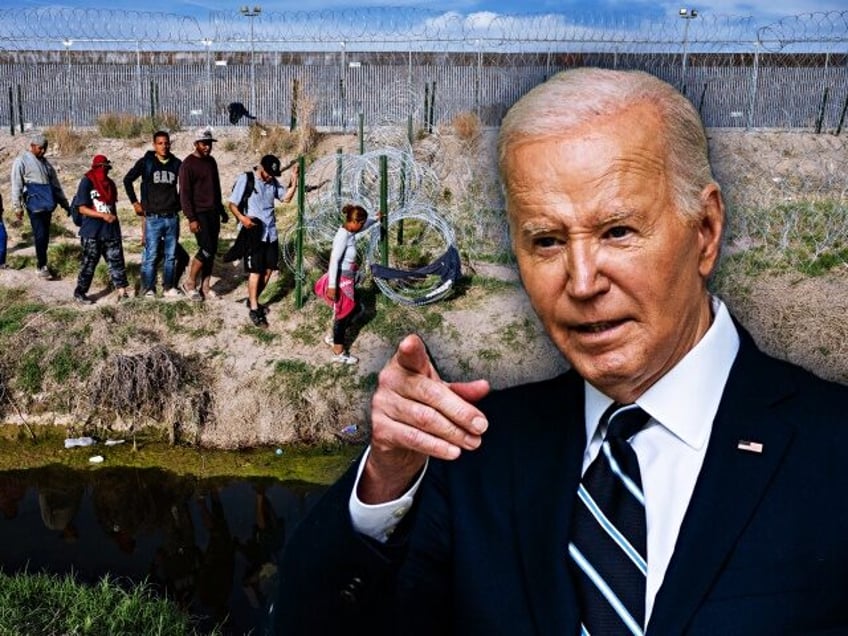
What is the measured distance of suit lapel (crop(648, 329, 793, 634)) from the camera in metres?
1.35

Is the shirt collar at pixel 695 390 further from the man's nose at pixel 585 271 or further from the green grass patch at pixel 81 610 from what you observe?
the green grass patch at pixel 81 610

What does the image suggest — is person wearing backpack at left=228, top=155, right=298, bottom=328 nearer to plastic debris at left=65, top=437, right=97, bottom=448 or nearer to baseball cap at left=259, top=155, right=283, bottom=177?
baseball cap at left=259, top=155, right=283, bottom=177

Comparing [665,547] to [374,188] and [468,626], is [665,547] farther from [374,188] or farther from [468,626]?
[374,188]

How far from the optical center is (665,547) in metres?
1.47

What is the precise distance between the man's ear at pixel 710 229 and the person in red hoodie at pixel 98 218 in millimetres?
9744

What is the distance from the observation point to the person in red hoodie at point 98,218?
10641 mm

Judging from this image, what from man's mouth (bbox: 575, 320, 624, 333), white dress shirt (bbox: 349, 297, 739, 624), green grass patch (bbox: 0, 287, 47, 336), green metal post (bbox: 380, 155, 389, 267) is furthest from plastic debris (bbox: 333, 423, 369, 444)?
green grass patch (bbox: 0, 287, 47, 336)

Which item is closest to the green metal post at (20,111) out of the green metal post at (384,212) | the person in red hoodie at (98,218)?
the person in red hoodie at (98,218)

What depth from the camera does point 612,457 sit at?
1550 millimetres

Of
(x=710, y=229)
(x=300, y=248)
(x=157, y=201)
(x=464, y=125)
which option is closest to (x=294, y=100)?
(x=464, y=125)

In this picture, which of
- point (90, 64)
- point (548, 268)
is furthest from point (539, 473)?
point (90, 64)

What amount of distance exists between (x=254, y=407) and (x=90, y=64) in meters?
18.5

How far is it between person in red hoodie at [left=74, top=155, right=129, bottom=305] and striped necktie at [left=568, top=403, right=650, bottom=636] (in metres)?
9.74

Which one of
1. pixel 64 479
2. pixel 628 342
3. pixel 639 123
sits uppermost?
pixel 639 123
